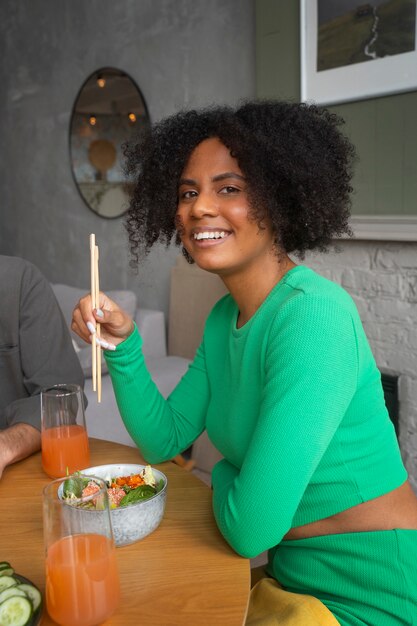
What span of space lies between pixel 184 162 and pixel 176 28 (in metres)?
2.16

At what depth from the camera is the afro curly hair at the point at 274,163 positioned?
43.9 inches

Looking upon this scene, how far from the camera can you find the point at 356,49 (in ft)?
7.06

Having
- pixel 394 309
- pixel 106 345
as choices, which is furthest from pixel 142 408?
pixel 394 309

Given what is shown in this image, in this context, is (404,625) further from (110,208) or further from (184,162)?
(110,208)

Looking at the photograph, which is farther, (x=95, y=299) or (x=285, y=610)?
(x=95, y=299)

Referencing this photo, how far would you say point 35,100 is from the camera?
4438 millimetres

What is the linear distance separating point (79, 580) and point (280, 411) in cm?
35

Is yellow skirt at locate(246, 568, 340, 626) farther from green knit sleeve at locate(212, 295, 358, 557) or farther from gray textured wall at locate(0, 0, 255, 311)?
gray textured wall at locate(0, 0, 255, 311)

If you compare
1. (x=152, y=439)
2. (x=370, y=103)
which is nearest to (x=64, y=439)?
(x=152, y=439)

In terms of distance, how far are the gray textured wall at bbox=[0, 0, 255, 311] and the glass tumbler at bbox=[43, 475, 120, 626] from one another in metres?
2.36

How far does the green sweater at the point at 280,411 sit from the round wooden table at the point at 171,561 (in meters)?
0.04

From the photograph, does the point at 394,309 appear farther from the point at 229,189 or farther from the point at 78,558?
the point at 78,558

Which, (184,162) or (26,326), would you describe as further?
(26,326)

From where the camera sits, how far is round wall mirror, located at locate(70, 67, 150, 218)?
136 inches
